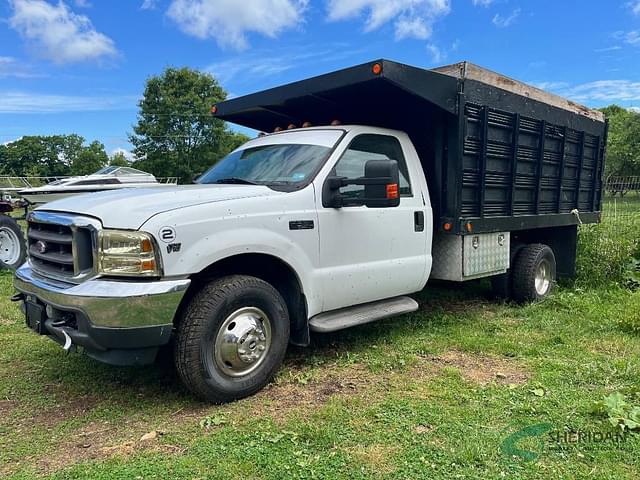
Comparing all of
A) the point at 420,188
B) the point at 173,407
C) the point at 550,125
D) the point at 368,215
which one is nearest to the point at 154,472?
the point at 173,407

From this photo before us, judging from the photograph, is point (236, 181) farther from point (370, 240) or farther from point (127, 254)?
point (127, 254)

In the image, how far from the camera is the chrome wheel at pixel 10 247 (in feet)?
28.4

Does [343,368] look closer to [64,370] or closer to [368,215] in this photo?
[368,215]

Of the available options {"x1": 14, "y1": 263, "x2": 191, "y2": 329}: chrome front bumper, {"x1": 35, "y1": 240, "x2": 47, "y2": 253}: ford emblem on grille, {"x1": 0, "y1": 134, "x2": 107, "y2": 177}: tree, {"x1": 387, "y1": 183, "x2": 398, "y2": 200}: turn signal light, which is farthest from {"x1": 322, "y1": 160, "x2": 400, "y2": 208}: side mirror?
{"x1": 0, "y1": 134, "x2": 107, "y2": 177}: tree

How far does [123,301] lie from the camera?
3182 millimetres

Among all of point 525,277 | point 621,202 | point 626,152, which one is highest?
point 626,152

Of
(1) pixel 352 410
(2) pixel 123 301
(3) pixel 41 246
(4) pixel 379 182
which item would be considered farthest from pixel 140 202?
(1) pixel 352 410

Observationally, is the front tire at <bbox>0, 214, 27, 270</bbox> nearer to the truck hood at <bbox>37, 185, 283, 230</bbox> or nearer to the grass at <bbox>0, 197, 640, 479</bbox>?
the grass at <bbox>0, 197, 640, 479</bbox>

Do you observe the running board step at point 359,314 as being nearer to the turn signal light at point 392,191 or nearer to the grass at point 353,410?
the grass at point 353,410

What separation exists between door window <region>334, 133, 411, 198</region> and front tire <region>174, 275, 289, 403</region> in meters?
1.19

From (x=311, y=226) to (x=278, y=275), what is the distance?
0.48 meters

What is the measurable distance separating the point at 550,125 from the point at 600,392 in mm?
3622

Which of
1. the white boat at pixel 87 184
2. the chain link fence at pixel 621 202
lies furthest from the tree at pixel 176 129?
the chain link fence at pixel 621 202

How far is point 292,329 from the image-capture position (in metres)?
4.25
